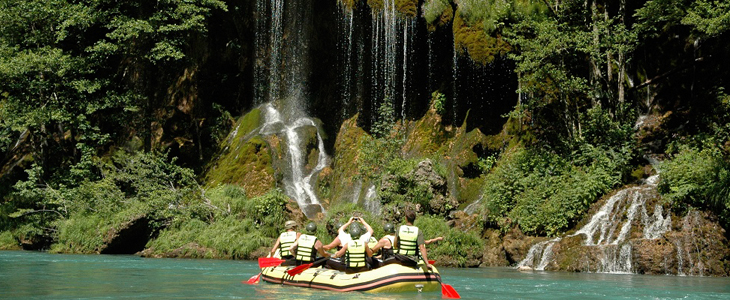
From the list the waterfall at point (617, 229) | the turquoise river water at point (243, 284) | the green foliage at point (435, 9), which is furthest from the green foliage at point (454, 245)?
the green foliage at point (435, 9)

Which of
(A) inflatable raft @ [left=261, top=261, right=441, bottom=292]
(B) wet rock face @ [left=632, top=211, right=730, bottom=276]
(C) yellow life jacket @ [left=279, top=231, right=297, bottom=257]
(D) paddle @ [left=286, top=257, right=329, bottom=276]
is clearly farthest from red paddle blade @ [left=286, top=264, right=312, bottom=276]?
(B) wet rock face @ [left=632, top=211, right=730, bottom=276]

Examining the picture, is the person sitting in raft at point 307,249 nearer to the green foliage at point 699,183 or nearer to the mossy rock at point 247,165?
the green foliage at point 699,183

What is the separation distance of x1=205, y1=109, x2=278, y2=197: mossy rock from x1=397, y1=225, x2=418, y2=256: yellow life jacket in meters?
14.6

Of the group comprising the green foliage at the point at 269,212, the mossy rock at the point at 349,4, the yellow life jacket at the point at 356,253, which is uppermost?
the mossy rock at the point at 349,4

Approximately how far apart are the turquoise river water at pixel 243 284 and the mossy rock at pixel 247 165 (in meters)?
8.26

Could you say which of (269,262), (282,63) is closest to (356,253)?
(269,262)

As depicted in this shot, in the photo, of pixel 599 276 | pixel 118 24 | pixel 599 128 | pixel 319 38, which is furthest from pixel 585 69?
pixel 118 24

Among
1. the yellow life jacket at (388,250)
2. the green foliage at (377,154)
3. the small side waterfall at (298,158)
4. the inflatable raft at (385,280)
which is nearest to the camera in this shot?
the inflatable raft at (385,280)

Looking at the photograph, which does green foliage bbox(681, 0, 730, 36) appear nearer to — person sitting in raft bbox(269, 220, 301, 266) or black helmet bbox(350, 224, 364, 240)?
black helmet bbox(350, 224, 364, 240)

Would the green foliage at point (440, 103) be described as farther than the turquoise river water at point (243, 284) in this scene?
Yes

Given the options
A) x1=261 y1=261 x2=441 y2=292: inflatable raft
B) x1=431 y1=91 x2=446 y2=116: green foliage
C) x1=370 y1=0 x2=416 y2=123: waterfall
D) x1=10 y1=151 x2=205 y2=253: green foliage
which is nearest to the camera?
x1=261 y1=261 x2=441 y2=292: inflatable raft

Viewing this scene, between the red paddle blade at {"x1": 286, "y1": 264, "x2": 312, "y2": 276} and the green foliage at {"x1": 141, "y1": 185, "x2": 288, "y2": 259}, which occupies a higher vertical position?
the green foliage at {"x1": 141, "y1": 185, "x2": 288, "y2": 259}

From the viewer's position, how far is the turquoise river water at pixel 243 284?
38.5ft

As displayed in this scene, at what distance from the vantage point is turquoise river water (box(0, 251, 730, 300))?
1173cm
